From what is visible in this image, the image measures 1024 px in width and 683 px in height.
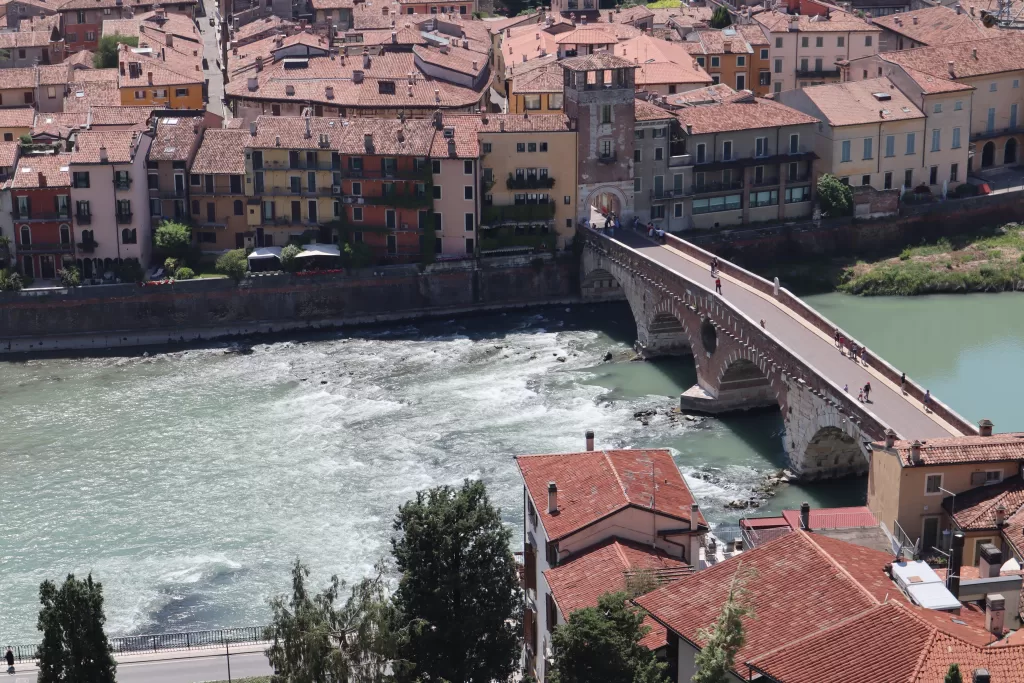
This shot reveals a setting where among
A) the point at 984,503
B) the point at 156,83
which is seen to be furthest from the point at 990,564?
the point at 156,83

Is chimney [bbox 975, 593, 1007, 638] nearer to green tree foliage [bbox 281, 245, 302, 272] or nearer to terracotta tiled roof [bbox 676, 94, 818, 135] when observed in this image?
green tree foliage [bbox 281, 245, 302, 272]

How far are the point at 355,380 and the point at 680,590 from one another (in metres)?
43.4

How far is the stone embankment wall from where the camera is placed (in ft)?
289

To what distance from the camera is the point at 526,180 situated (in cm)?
9244

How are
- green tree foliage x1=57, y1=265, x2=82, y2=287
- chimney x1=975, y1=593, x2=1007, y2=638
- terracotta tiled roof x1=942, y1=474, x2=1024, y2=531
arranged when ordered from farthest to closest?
green tree foliage x1=57, y1=265, x2=82, y2=287, terracotta tiled roof x1=942, y1=474, x2=1024, y2=531, chimney x1=975, y1=593, x2=1007, y2=638

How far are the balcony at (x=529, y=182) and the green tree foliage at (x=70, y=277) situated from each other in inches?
875

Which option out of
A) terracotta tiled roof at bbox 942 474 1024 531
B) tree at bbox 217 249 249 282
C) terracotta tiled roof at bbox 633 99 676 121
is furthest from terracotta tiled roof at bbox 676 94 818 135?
terracotta tiled roof at bbox 942 474 1024 531

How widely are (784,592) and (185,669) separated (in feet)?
66.3

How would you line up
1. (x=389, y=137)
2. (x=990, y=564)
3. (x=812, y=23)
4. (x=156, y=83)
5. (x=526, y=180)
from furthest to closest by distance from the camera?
(x=812, y=23)
(x=156, y=83)
(x=526, y=180)
(x=389, y=137)
(x=990, y=564)

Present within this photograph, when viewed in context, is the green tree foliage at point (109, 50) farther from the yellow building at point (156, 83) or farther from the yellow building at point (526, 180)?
the yellow building at point (526, 180)

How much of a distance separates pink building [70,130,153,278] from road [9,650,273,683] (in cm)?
4149

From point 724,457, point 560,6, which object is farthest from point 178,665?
point 560,6

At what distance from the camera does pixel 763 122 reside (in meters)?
95.6

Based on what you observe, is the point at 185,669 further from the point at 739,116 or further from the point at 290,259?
the point at 739,116
